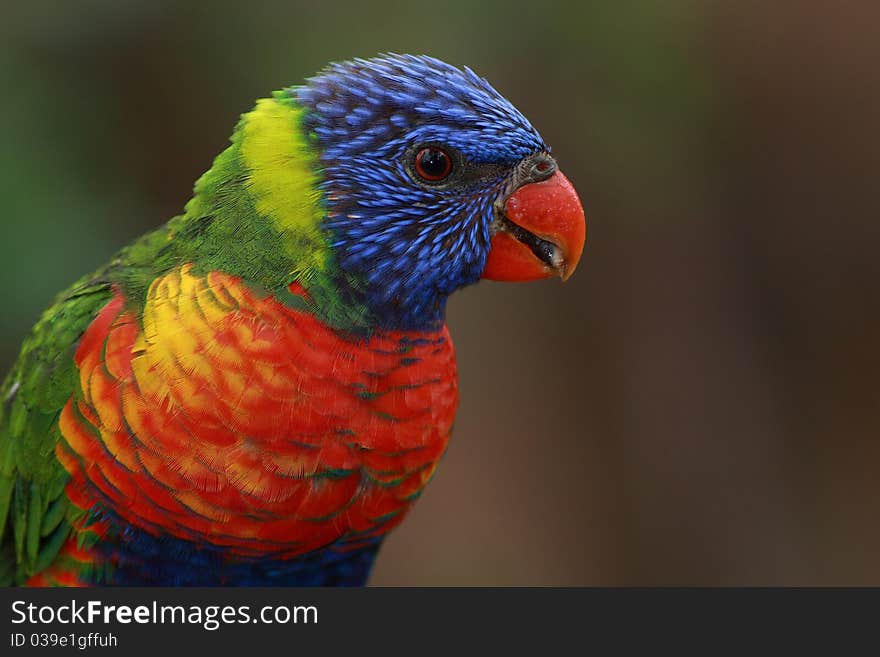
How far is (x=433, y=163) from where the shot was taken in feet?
5.36

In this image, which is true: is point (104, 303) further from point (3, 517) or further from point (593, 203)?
point (593, 203)

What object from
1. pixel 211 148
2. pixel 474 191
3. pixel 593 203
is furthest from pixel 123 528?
pixel 593 203

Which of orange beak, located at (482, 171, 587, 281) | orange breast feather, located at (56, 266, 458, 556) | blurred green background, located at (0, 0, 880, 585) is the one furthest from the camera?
blurred green background, located at (0, 0, 880, 585)

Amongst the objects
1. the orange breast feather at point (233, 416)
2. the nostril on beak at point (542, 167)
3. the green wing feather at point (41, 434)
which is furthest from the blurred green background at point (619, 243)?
the nostril on beak at point (542, 167)

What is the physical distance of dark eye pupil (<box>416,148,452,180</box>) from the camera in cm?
163

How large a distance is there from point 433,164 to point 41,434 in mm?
982

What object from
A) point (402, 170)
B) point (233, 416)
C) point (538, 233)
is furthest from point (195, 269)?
point (538, 233)

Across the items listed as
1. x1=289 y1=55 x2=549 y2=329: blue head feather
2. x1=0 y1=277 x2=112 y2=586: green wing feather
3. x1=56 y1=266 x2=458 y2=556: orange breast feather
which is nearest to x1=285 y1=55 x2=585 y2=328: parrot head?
x1=289 y1=55 x2=549 y2=329: blue head feather

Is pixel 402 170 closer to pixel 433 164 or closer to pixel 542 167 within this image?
pixel 433 164

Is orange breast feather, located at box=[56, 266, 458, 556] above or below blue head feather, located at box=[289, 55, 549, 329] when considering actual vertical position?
below

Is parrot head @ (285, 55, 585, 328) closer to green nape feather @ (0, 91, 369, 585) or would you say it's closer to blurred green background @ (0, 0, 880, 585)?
green nape feather @ (0, 91, 369, 585)

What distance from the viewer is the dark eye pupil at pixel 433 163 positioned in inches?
64.1

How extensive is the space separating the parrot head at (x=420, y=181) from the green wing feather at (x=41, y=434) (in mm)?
569

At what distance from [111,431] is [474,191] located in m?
0.83
